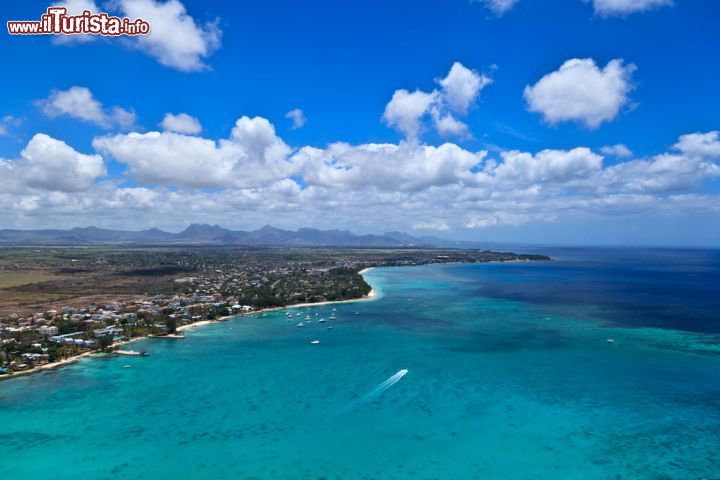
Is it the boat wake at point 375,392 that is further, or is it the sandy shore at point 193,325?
the sandy shore at point 193,325

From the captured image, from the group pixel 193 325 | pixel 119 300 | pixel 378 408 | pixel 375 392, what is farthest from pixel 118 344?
pixel 378 408

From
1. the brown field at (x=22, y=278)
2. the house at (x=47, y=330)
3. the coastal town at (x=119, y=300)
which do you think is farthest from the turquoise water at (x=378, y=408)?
the brown field at (x=22, y=278)

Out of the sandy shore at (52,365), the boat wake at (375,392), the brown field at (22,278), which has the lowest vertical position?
the sandy shore at (52,365)

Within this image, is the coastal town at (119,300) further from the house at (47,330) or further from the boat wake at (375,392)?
the boat wake at (375,392)

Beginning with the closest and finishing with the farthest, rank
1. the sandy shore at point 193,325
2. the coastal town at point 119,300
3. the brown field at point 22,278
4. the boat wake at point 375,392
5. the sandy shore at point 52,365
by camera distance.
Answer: the boat wake at point 375,392
the sandy shore at point 52,365
the coastal town at point 119,300
the sandy shore at point 193,325
the brown field at point 22,278

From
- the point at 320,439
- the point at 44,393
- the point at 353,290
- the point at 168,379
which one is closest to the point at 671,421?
the point at 320,439

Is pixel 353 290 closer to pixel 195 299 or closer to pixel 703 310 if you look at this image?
pixel 195 299

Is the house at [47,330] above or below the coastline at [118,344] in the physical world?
above

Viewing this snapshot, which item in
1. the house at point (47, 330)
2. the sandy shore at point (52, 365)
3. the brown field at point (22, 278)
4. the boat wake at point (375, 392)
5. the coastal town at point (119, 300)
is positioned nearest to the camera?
the boat wake at point (375, 392)

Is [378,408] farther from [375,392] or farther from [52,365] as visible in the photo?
[52,365]
